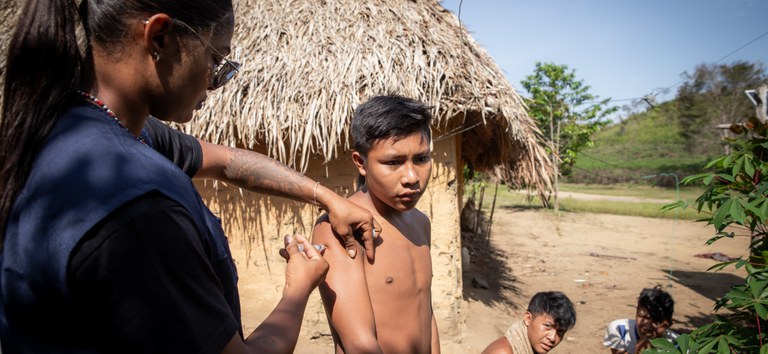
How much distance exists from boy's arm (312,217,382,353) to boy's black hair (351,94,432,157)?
1.54 ft

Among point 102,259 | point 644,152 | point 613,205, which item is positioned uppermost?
point 644,152

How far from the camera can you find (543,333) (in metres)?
2.54

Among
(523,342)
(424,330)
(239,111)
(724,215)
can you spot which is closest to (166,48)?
(424,330)

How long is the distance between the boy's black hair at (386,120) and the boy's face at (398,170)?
3cm

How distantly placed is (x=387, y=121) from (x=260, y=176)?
1.82ft

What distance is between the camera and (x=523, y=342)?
254 cm

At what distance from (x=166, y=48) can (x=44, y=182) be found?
32 cm

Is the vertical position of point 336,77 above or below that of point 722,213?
above

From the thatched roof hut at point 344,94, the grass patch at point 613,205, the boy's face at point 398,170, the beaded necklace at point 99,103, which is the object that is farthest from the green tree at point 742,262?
the grass patch at point 613,205

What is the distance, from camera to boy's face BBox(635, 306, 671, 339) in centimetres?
317

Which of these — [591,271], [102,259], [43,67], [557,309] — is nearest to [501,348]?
[557,309]

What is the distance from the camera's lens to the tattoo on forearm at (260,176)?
1.68 metres

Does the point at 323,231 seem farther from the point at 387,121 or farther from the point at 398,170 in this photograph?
the point at 387,121

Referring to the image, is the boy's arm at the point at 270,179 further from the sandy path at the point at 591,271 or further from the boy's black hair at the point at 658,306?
the sandy path at the point at 591,271
